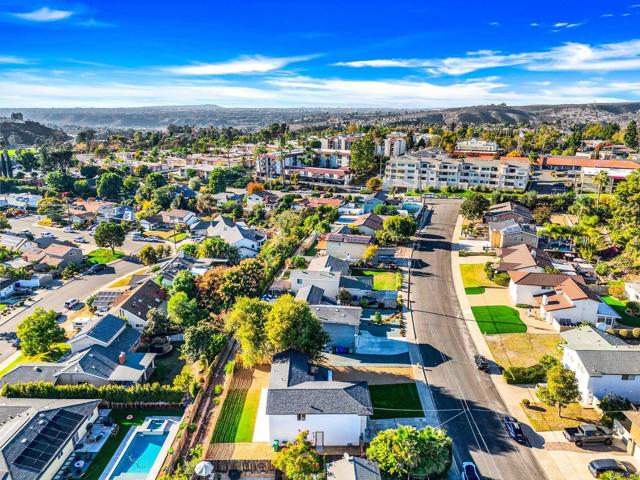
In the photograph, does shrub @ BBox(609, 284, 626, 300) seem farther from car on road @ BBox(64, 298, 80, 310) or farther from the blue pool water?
car on road @ BBox(64, 298, 80, 310)

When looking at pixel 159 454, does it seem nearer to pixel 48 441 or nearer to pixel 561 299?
pixel 48 441

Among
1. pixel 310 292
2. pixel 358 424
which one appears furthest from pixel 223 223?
pixel 358 424

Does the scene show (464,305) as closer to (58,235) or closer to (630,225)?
(630,225)

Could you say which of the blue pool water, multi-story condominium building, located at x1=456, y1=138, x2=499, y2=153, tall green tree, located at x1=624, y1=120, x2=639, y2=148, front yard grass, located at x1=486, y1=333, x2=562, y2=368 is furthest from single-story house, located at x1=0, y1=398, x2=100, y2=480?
tall green tree, located at x1=624, y1=120, x2=639, y2=148

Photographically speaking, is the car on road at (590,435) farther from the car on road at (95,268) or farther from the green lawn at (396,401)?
the car on road at (95,268)

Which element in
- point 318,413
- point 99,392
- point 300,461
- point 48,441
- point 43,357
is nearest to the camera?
point 300,461

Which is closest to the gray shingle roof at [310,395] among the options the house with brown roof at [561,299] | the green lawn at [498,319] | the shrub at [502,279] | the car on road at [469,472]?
the car on road at [469,472]

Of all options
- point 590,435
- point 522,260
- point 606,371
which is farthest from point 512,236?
point 590,435
